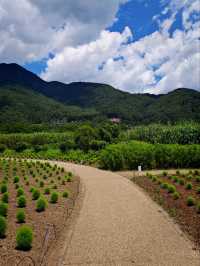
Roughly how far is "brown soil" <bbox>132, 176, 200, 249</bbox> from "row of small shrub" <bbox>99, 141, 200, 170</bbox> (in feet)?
31.6

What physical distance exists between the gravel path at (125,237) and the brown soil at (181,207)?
0.32 metres

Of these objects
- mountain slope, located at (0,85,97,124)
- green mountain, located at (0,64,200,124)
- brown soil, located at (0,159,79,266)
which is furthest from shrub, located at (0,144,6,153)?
mountain slope, located at (0,85,97,124)

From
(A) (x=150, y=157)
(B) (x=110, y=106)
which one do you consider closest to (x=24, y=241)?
Answer: (A) (x=150, y=157)

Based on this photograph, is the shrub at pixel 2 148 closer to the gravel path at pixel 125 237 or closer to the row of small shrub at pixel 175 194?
A: the row of small shrub at pixel 175 194

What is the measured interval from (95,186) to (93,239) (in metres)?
9.66

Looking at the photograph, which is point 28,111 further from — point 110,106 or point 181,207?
point 181,207

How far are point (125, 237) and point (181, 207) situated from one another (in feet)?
13.8

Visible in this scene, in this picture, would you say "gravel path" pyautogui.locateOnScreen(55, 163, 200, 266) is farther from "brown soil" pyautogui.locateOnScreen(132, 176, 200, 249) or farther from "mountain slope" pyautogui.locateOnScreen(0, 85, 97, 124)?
"mountain slope" pyautogui.locateOnScreen(0, 85, 97, 124)

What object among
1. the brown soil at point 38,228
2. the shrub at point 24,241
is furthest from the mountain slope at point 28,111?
the shrub at point 24,241

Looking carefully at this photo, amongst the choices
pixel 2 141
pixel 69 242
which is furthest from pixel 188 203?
pixel 2 141

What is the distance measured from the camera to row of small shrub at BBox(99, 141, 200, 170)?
93.2 ft

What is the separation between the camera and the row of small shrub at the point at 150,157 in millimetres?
28422

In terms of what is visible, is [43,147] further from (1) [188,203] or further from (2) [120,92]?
(2) [120,92]

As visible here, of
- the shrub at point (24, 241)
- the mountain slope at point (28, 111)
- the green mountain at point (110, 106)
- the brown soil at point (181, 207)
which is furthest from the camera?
the mountain slope at point (28, 111)
